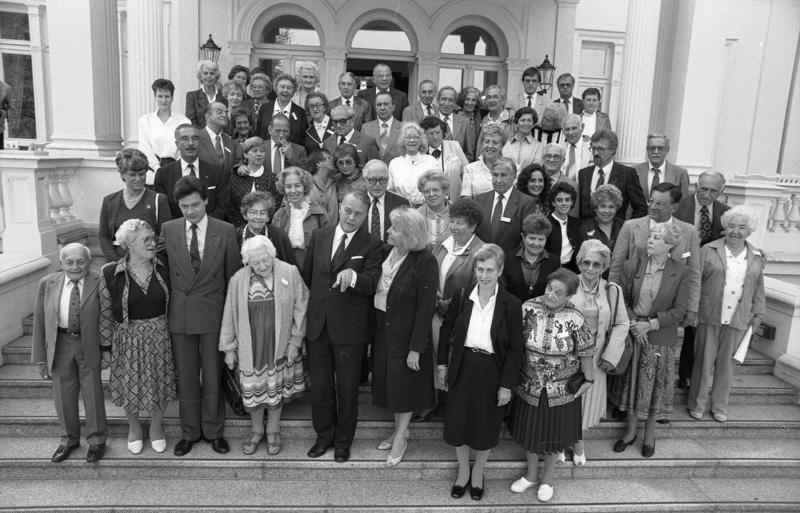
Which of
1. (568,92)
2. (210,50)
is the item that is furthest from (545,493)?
(210,50)

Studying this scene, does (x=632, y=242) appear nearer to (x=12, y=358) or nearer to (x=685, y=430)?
(x=685, y=430)

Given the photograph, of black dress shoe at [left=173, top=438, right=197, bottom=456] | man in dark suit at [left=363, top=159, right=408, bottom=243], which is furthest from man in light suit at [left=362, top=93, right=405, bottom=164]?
black dress shoe at [left=173, top=438, right=197, bottom=456]

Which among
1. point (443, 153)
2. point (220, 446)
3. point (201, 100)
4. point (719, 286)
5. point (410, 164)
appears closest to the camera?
point (220, 446)

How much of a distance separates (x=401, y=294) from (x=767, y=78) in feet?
45.4

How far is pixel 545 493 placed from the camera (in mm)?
4258

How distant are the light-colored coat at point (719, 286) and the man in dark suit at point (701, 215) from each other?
36 centimetres

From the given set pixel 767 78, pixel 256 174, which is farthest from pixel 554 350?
pixel 767 78

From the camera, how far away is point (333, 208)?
4980 mm

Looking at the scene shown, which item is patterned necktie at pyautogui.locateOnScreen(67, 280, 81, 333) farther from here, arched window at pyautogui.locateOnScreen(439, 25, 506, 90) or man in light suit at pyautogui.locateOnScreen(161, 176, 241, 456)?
arched window at pyautogui.locateOnScreen(439, 25, 506, 90)

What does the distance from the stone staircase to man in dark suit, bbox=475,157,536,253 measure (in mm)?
1795

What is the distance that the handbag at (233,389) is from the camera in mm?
4457

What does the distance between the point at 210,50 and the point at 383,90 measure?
5.14 metres

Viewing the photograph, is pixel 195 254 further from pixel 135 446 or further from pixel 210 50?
pixel 210 50

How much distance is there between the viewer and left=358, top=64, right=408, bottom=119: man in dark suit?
6988 mm
